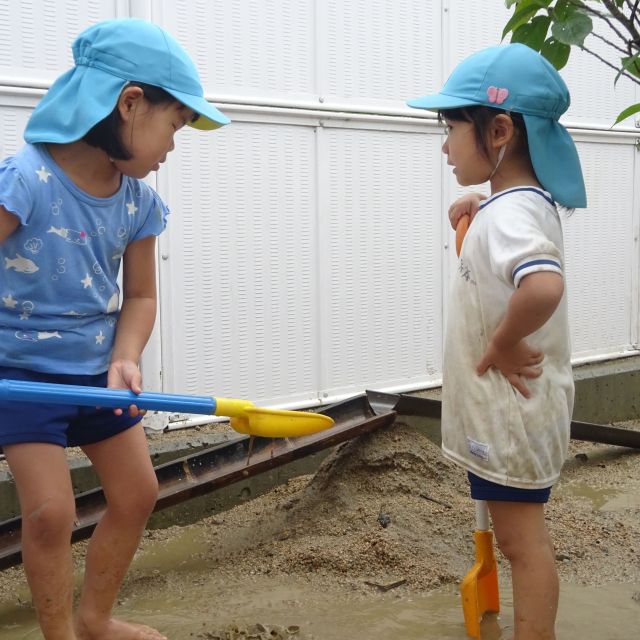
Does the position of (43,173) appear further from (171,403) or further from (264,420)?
(264,420)

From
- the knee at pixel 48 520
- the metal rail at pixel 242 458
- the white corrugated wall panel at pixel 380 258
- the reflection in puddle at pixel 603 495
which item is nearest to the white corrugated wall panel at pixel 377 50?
the white corrugated wall panel at pixel 380 258

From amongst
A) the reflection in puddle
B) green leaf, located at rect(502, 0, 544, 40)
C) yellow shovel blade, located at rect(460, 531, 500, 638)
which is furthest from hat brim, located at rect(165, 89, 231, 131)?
the reflection in puddle

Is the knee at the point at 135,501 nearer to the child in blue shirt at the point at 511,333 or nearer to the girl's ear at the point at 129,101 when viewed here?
the child in blue shirt at the point at 511,333

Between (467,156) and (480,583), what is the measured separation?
1097 millimetres

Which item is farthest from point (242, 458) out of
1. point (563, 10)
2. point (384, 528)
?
point (563, 10)

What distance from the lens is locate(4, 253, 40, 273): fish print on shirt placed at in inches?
70.9

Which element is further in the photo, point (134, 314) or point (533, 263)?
point (134, 314)

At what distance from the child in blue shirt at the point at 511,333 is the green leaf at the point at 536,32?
11 centimetres

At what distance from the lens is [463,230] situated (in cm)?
222

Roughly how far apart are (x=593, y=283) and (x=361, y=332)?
161 centimetres

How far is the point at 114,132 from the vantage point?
1.84 metres

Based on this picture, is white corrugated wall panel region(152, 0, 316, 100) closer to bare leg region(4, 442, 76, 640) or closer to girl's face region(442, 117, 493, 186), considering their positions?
girl's face region(442, 117, 493, 186)

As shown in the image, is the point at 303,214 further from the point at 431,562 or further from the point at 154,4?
the point at 431,562

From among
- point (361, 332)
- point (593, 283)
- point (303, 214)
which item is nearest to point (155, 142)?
point (303, 214)
